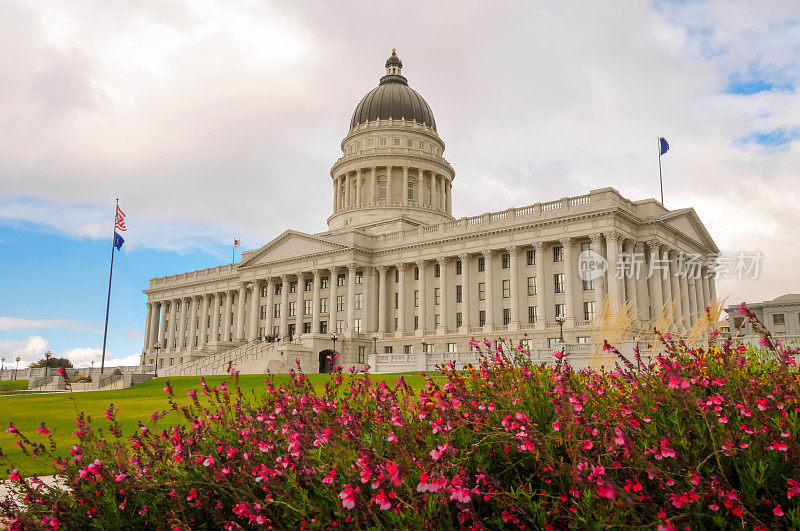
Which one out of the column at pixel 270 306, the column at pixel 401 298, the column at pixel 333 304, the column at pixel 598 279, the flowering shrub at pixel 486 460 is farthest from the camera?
the column at pixel 270 306

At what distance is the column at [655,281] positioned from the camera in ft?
197

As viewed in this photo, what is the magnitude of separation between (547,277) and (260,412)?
55817 mm

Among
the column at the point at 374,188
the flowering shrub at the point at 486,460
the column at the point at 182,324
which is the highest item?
the column at the point at 374,188

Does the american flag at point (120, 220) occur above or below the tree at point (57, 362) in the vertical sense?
above

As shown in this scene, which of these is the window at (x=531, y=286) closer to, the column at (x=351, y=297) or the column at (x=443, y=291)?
the column at (x=443, y=291)

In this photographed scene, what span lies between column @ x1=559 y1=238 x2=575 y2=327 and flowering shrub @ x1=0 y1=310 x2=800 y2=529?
51.3 m

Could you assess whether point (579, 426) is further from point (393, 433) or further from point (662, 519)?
point (393, 433)

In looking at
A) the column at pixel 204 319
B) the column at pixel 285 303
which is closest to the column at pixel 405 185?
the column at pixel 285 303

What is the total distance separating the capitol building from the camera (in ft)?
196

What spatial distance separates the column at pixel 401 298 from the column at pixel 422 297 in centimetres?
191

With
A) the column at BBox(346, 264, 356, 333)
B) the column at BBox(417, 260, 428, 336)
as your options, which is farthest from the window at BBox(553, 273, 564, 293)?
the column at BBox(346, 264, 356, 333)

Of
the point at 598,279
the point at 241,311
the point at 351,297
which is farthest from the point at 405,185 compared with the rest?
the point at 598,279

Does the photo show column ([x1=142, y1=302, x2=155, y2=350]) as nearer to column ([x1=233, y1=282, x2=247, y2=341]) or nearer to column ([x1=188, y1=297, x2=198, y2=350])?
column ([x1=188, y1=297, x2=198, y2=350])

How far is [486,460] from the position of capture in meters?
6.79
